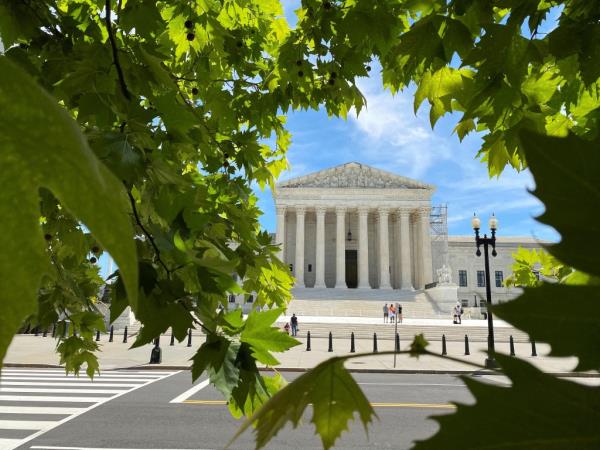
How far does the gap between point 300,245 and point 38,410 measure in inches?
1533

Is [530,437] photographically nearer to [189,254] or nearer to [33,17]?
[189,254]

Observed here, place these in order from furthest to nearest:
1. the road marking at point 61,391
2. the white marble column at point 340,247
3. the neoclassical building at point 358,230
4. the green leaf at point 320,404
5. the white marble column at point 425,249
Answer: the white marble column at point 425,249, the neoclassical building at point 358,230, the white marble column at point 340,247, the road marking at point 61,391, the green leaf at point 320,404

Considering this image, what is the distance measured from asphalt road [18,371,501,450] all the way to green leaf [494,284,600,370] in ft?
17.1

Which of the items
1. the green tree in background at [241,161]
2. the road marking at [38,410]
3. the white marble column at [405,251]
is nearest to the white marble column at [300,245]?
the white marble column at [405,251]

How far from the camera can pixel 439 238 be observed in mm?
53500

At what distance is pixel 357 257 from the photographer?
166 ft

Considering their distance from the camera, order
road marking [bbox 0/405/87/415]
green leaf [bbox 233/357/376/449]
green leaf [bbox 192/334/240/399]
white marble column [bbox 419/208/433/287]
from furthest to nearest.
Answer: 1. white marble column [bbox 419/208/433/287]
2. road marking [bbox 0/405/87/415]
3. green leaf [bbox 192/334/240/399]
4. green leaf [bbox 233/357/376/449]

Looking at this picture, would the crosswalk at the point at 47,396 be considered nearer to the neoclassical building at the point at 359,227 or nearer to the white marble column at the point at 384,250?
the neoclassical building at the point at 359,227

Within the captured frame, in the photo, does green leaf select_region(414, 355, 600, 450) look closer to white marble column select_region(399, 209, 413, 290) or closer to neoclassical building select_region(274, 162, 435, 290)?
neoclassical building select_region(274, 162, 435, 290)

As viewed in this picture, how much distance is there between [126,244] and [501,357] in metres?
0.32

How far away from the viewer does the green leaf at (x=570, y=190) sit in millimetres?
333

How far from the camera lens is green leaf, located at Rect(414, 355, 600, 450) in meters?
0.35

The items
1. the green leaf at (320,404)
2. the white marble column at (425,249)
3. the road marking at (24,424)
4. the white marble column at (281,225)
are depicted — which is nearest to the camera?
the green leaf at (320,404)

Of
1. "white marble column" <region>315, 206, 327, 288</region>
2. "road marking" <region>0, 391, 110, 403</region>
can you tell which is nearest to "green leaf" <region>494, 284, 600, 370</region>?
"road marking" <region>0, 391, 110, 403</region>
